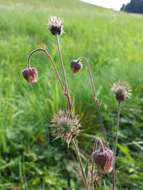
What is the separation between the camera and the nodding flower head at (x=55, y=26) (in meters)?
1.42

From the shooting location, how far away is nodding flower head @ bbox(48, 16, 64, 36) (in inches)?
56.0

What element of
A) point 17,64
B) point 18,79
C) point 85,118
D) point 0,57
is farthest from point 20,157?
point 0,57

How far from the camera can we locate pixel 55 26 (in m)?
1.43

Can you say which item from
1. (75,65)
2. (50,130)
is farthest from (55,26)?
(50,130)

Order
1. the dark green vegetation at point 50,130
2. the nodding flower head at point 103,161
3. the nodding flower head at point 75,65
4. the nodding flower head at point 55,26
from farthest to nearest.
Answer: the dark green vegetation at point 50,130 → the nodding flower head at point 75,65 → the nodding flower head at point 55,26 → the nodding flower head at point 103,161

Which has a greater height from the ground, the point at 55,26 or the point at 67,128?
the point at 55,26

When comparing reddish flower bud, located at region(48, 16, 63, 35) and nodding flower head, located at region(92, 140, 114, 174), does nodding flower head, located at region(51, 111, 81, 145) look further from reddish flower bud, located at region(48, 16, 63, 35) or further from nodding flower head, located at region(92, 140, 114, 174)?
reddish flower bud, located at region(48, 16, 63, 35)

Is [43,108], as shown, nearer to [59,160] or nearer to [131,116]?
[59,160]

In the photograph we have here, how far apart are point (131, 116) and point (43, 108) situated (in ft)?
1.94

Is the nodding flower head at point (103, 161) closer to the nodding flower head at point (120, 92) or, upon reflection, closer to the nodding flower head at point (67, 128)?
the nodding flower head at point (67, 128)

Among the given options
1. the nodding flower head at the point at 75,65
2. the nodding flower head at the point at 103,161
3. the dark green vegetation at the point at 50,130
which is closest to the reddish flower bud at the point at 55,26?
the nodding flower head at the point at 75,65

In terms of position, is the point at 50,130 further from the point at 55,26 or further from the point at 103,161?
the point at 103,161

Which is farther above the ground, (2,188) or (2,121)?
(2,121)

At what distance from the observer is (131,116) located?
317 cm
